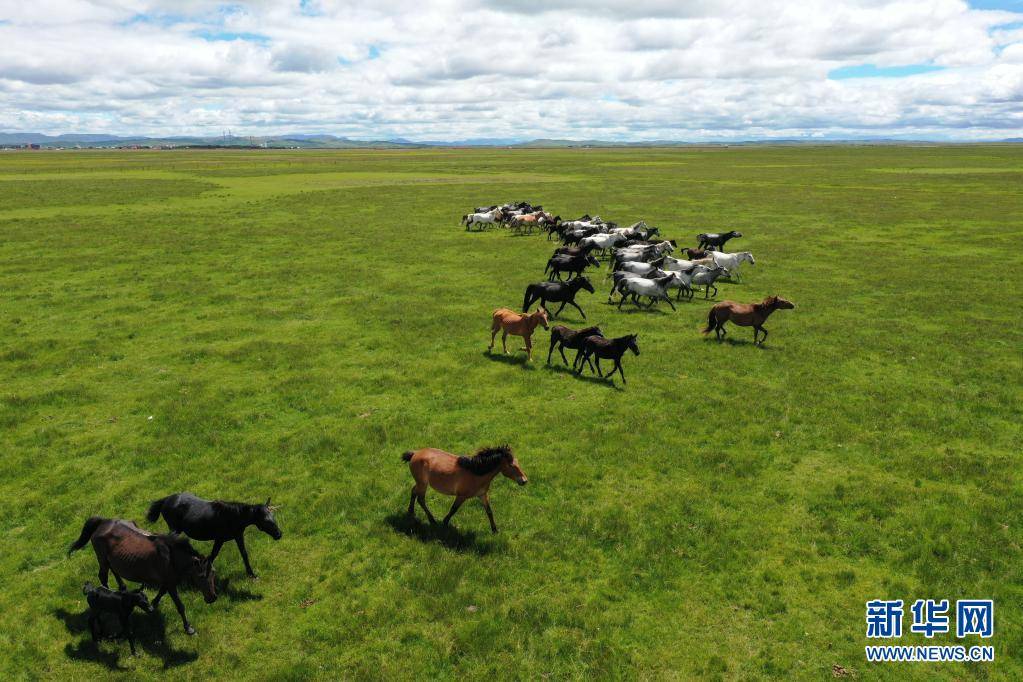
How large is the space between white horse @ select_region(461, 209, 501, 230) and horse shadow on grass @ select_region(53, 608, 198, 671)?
127 ft

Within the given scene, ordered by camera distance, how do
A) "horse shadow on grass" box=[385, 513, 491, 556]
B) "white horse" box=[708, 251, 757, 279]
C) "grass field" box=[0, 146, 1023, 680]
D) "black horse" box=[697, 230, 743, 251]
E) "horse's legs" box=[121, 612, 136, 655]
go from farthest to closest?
"black horse" box=[697, 230, 743, 251] → "white horse" box=[708, 251, 757, 279] → "horse shadow on grass" box=[385, 513, 491, 556] → "grass field" box=[0, 146, 1023, 680] → "horse's legs" box=[121, 612, 136, 655]

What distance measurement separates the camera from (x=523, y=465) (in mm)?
12102

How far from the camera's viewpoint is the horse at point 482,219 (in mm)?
44812

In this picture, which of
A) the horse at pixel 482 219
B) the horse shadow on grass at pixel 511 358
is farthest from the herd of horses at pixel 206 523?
the horse at pixel 482 219

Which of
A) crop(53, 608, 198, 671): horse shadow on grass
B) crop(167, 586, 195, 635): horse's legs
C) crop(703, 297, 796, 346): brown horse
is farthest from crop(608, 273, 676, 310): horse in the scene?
crop(53, 608, 198, 671): horse shadow on grass

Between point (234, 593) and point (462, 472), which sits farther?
point (462, 472)

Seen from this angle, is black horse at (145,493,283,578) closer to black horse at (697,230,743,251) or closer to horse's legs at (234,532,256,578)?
horse's legs at (234,532,256,578)

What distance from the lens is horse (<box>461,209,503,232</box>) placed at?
4481cm

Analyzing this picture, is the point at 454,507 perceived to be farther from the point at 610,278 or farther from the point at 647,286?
the point at 610,278

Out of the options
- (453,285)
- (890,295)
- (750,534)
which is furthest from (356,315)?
(890,295)

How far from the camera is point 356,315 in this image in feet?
74.3

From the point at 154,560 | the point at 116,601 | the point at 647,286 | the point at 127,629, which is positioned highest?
the point at 647,286

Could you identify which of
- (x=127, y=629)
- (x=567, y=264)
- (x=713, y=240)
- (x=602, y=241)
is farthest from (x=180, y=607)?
(x=713, y=240)

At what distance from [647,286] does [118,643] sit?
20.8 meters
